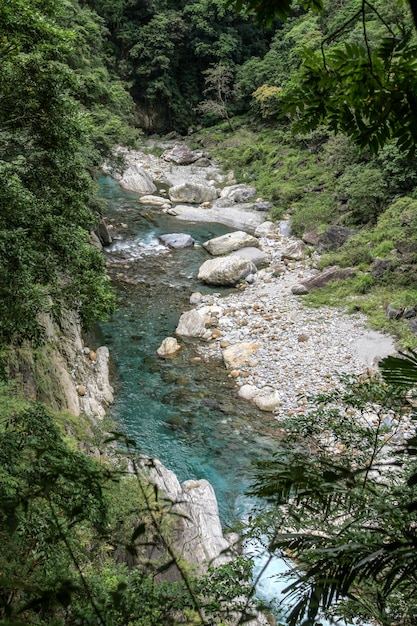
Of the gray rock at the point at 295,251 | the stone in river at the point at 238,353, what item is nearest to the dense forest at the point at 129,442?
the gray rock at the point at 295,251

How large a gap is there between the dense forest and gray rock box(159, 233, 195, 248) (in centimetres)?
393

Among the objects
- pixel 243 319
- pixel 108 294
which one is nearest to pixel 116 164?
Answer: pixel 243 319

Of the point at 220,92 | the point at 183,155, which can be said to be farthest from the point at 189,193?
the point at 220,92

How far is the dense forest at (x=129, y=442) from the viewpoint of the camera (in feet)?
4.88

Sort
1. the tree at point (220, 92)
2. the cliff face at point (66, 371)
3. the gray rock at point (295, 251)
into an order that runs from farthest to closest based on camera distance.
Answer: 1. the tree at point (220, 92)
2. the gray rock at point (295, 251)
3. the cliff face at point (66, 371)

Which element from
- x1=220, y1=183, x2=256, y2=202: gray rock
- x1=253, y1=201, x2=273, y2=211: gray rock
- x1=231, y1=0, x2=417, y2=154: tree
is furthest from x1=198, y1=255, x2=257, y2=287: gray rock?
x1=231, y1=0, x2=417, y2=154: tree

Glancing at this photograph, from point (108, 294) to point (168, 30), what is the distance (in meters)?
28.9

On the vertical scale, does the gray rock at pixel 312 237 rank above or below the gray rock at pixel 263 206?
below

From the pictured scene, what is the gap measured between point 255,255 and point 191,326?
5.17m

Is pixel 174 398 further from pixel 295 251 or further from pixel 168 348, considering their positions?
pixel 295 251

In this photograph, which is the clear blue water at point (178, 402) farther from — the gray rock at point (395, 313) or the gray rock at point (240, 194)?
the gray rock at point (240, 194)

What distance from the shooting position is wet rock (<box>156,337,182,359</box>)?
943 cm

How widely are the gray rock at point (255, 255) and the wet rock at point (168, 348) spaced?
17.5ft

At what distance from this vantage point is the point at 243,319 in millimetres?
10891
